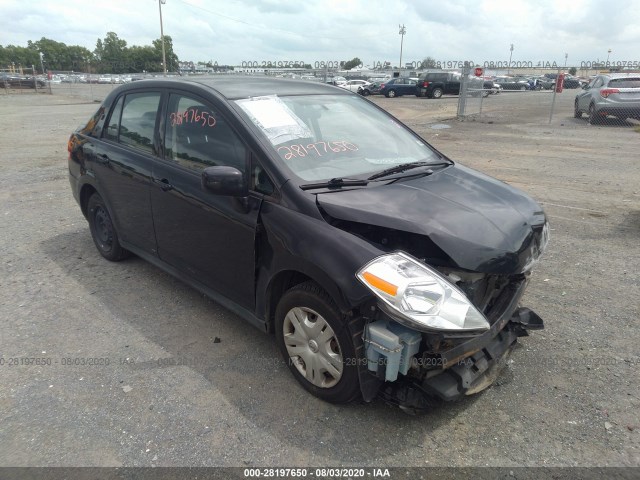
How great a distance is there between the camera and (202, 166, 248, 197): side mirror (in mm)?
2922

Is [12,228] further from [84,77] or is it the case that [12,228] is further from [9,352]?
[84,77]

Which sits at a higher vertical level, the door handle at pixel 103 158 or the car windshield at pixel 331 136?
the car windshield at pixel 331 136

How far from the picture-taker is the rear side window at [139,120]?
4.00m

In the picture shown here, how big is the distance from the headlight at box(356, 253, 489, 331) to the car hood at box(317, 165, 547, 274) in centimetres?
21

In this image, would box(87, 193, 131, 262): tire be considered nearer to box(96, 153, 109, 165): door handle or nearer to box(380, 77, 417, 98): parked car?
box(96, 153, 109, 165): door handle

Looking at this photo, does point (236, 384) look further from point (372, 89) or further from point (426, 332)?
point (372, 89)

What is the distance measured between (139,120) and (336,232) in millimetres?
2466

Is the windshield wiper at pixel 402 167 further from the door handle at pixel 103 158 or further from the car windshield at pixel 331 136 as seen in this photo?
→ the door handle at pixel 103 158

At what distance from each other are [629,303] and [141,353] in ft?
12.7

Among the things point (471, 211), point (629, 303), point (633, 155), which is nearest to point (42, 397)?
point (471, 211)

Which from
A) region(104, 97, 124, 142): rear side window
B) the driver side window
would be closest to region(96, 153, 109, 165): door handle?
region(104, 97, 124, 142): rear side window

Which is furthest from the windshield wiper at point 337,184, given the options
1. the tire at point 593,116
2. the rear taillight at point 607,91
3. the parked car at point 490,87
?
the parked car at point 490,87

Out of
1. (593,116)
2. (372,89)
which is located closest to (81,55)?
(372,89)

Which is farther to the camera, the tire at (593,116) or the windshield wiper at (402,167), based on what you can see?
the tire at (593,116)
